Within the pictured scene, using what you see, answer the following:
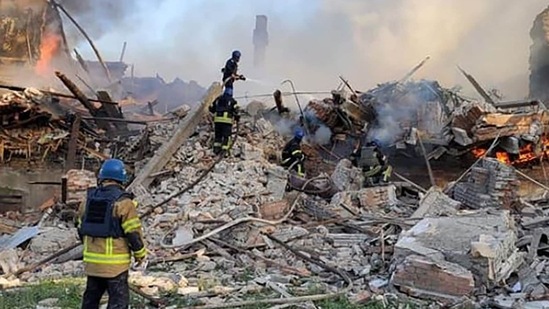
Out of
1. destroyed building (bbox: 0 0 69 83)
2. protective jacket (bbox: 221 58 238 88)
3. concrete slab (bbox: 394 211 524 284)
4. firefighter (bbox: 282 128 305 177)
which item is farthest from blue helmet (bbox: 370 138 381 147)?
destroyed building (bbox: 0 0 69 83)

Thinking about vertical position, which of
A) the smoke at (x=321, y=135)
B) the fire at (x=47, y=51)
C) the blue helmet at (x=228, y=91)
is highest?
the fire at (x=47, y=51)

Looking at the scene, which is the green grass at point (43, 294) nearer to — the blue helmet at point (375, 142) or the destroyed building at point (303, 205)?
the destroyed building at point (303, 205)

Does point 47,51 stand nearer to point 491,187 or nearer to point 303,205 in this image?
point 303,205

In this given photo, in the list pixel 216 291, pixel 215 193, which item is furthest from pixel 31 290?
pixel 215 193

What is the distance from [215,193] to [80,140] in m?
4.27

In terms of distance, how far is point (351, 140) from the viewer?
47.6ft

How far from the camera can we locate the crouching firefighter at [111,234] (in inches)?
185

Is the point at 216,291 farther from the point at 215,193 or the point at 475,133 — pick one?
the point at 475,133

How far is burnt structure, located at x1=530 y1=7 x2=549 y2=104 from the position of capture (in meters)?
18.5

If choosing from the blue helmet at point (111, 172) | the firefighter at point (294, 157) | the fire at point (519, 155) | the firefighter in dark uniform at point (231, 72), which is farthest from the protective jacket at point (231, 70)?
→ the blue helmet at point (111, 172)

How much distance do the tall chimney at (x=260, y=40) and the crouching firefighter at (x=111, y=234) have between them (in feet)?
77.1

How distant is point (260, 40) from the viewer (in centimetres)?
2827

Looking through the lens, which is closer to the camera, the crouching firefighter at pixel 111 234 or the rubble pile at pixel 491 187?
the crouching firefighter at pixel 111 234

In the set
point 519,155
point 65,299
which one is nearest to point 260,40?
point 519,155
